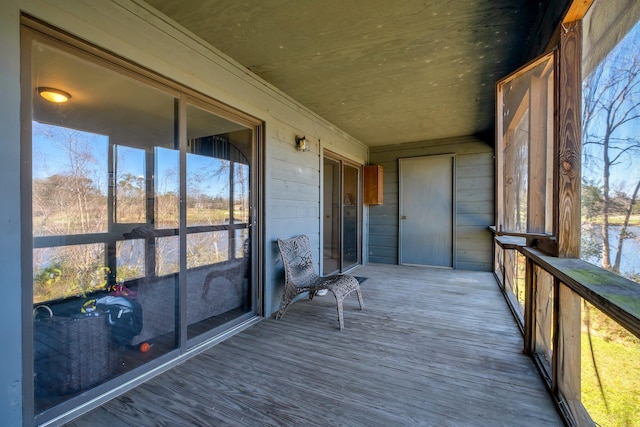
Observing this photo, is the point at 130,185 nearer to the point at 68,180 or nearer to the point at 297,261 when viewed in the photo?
the point at 68,180

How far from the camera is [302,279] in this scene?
315 cm

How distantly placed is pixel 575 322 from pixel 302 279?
2.33 m

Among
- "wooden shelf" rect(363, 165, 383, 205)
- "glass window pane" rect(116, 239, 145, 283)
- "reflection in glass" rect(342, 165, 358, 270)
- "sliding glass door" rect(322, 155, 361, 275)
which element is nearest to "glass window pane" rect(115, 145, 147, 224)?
"glass window pane" rect(116, 239, 145, 283)

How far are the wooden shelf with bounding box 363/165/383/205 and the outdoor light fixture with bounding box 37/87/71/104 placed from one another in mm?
4739

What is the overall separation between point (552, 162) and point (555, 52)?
623mm

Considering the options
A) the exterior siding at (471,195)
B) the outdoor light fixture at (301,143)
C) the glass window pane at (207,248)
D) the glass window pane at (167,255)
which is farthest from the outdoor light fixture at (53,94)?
the exterior siding at (471,195)

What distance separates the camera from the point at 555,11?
1584 mm

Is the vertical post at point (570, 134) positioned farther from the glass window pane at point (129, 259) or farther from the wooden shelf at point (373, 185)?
the wooden shelf at point (373, 185)

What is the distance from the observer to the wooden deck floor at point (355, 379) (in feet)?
4.95

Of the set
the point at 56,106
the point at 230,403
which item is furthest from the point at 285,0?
the point at 230,403

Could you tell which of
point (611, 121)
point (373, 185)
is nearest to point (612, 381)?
point (611, 121)

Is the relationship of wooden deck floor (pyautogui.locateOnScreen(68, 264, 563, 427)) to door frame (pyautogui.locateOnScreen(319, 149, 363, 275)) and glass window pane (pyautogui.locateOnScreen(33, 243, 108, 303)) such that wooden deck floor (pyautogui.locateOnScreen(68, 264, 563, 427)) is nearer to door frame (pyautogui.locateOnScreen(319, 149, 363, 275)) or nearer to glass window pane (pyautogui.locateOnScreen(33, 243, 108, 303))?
glass window pane (pyautogui.locateOnScreen(33, 243, 108, 303))

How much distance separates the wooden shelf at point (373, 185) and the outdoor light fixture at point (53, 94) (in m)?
4.74

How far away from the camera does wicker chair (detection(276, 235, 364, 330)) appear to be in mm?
2814
